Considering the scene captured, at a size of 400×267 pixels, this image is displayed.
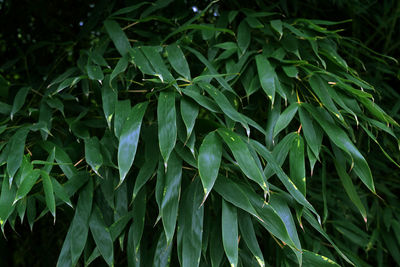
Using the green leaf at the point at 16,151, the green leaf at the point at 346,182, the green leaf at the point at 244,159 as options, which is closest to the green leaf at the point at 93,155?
the green leaf at the point at 16,151

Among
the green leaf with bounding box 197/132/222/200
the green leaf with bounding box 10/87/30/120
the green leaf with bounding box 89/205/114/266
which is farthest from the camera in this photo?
the green leaf with bounding box 10/87/30/120

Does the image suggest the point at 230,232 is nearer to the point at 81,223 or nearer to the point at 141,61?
the point at 81,223

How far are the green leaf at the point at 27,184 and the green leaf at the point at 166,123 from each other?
0.73ft

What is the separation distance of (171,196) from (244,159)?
13 centimetres

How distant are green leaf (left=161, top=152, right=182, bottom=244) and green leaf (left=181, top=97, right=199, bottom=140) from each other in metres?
0.06

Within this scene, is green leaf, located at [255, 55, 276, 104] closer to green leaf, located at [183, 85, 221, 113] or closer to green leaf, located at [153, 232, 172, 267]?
green leaf, located at [183, 85, 221, 113]

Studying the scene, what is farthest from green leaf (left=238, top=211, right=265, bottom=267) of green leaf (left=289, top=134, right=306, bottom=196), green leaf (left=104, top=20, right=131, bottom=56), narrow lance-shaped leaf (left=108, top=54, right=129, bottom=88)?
green leaf (left=104, top=20, right=131, bottom=56)

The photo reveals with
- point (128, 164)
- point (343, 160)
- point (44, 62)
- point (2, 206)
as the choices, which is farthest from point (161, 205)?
point (44, 62)

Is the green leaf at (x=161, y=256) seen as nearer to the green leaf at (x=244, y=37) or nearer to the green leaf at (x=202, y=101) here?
the green leaf at (x=202, y=101)

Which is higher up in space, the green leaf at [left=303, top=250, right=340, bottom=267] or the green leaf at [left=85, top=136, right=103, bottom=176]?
the green leaf at [left=85, top=136, right=103, bottom=176]

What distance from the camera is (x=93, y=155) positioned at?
736 mm

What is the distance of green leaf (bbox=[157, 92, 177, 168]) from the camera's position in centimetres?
63

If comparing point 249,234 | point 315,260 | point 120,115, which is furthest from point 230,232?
point 120,115

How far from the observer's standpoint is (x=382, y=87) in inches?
45.4
